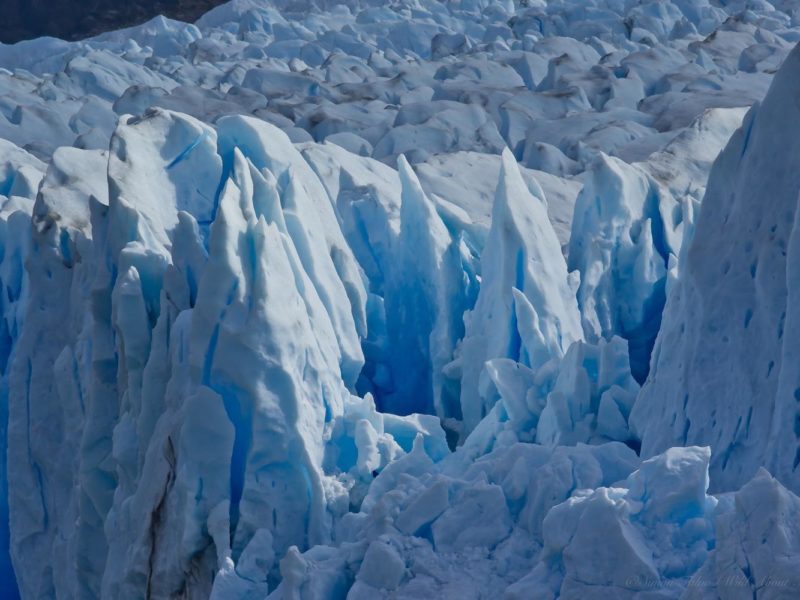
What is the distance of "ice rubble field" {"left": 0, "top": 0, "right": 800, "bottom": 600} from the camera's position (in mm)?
3262

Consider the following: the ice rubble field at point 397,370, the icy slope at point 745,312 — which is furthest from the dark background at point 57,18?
the icy slope at point 745,312

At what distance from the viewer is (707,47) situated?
532 inches

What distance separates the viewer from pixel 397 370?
18.4ft

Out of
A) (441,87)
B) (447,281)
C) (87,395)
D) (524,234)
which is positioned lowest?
(441,87)

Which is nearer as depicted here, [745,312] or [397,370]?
[745,312]

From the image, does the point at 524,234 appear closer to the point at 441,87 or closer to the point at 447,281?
the point at 447,281

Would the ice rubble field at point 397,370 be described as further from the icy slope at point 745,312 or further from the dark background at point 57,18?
the dark background at point 57,18

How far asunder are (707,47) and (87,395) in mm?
10080

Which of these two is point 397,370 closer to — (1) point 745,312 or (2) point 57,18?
(1) point 745,312

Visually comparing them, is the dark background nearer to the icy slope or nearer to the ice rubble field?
the ice rubble field

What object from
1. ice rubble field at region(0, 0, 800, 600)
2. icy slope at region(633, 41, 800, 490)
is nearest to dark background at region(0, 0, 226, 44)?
ice rubble field at region(0, 0, 800, 600)

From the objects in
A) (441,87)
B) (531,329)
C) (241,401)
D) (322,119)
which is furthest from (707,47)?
Result: (241,401)

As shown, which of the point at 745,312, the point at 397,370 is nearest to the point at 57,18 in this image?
the point at 397,370

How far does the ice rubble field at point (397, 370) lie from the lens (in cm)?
326
